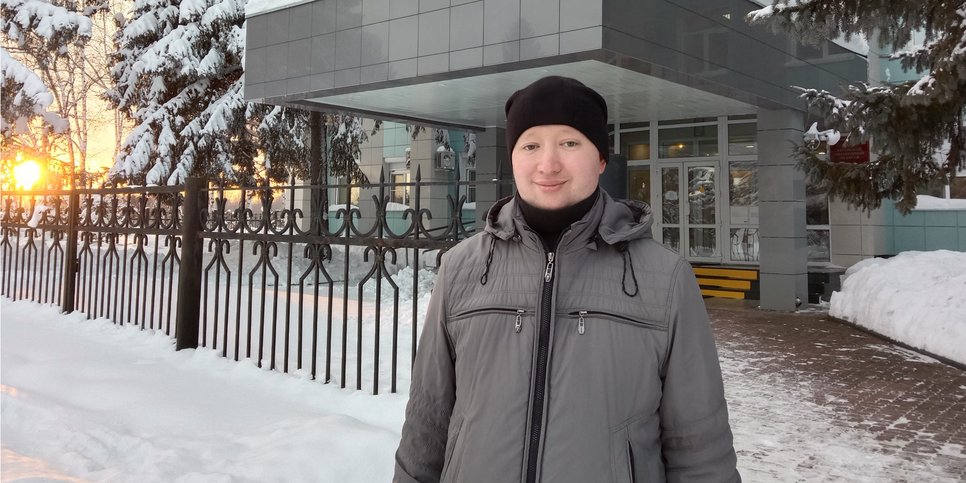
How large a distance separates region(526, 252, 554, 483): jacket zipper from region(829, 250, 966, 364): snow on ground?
729 cm

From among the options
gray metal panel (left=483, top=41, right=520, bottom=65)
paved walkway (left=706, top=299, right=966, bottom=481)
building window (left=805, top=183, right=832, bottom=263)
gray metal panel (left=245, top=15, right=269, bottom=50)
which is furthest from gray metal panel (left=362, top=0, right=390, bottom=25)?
building window (left=805, top=183, right=832, bottom=263)

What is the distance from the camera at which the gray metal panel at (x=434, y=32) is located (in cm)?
827

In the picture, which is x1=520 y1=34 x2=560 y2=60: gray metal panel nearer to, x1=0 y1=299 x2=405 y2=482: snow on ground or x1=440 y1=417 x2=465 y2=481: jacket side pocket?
x1=0 y1=299 x2=405 y2=482: snow on ground

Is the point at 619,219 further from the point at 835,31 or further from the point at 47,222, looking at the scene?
the point at 47,222

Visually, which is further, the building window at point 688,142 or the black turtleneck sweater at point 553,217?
the building window at point 688,142

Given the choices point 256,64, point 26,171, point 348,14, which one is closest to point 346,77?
point 348,14

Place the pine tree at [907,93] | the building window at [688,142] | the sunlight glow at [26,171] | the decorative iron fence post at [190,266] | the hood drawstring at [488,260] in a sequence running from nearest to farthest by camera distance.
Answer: the hood drawstring at [488,260]
the pine tree at [907,93]
the decorative iron fence post at [190,266]
the building window at [688,142]
the sunlight glow at [26,171]

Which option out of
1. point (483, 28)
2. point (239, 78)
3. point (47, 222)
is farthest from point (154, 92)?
point (483, 28)

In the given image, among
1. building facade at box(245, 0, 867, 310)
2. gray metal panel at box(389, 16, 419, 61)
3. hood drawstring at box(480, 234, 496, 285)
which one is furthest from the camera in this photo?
gray metal panel at box(389, 16, 419, 61)

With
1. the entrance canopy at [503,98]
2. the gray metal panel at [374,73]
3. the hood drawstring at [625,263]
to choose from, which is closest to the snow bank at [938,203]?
the entrance canopy at [503,98]

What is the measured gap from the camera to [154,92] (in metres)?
15.6

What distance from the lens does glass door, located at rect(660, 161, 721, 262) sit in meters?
14.3

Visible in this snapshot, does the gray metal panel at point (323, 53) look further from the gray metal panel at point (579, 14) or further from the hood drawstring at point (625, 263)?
the hood drawstring at point (625, 263)

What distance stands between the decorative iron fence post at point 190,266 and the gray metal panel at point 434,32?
12.7 ft
